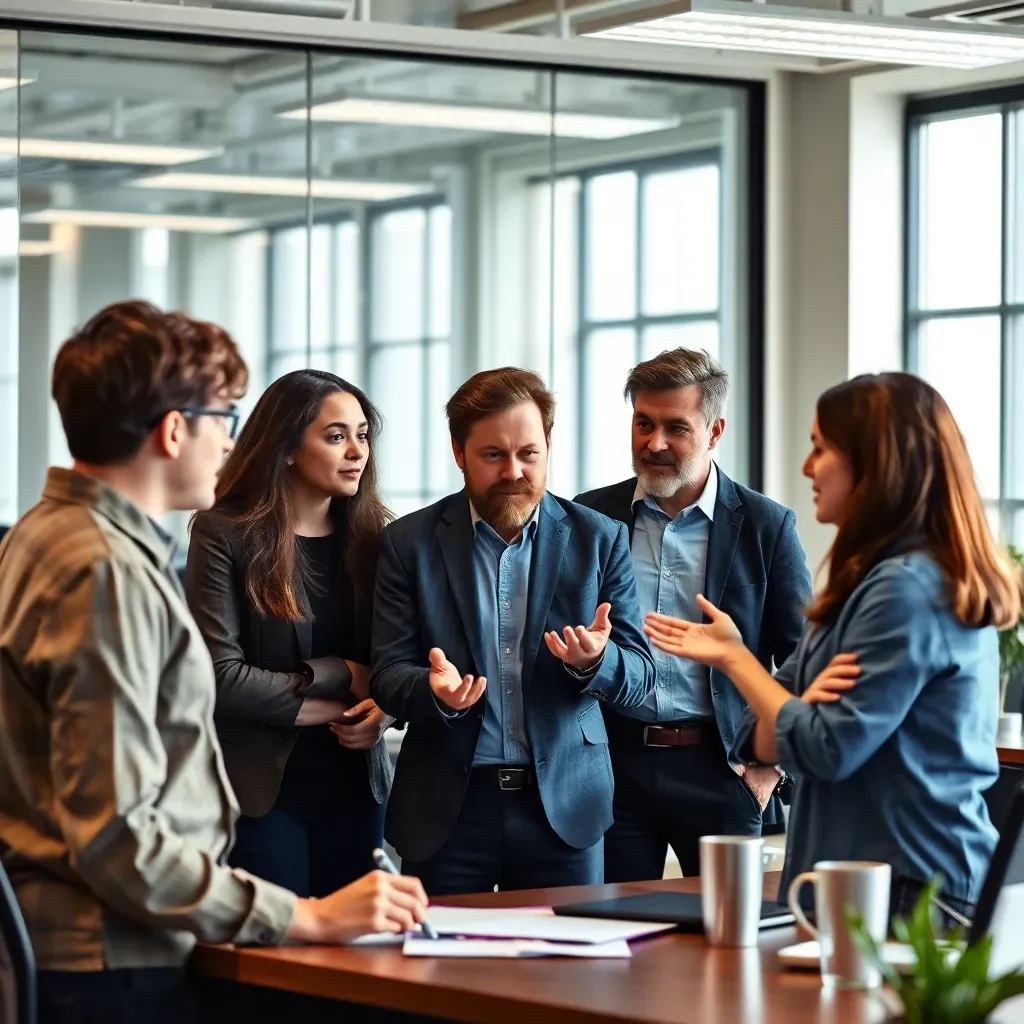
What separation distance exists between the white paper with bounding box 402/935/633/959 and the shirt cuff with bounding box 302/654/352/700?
1.12m

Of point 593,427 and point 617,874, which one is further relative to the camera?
point 593,427

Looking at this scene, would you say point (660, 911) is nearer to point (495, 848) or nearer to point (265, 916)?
point (265, 916)

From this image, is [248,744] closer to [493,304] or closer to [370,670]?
[370,670]

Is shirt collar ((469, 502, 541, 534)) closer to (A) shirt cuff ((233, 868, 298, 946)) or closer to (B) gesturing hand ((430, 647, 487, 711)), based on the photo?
(B) gesturing hand ((430, 647, 487, 711))

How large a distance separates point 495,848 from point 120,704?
1400 mm

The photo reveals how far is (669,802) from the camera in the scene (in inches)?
152

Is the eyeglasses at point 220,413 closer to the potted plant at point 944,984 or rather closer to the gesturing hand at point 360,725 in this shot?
→ the potted plant at point 944,984

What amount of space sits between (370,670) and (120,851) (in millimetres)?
1492

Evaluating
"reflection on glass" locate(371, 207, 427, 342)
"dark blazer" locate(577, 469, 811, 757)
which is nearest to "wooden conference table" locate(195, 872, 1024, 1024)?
"dark blazer" locate(577, 469, 811, 757)

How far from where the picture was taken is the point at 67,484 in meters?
2.35

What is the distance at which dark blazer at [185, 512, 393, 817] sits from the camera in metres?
3.60

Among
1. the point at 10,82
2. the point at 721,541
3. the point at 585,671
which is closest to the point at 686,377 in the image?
the point at 721,541

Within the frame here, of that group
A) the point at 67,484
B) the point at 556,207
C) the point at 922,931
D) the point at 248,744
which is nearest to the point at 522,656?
the point at 248,744

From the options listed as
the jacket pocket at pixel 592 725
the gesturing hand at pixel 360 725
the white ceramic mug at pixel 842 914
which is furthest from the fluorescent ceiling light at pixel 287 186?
the white ceramic mug at pixel 842 914
